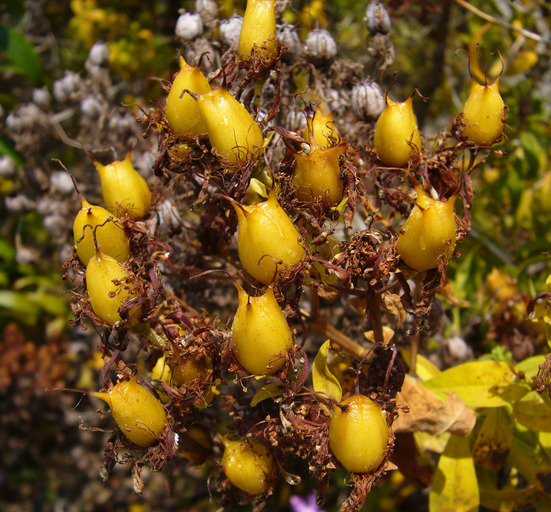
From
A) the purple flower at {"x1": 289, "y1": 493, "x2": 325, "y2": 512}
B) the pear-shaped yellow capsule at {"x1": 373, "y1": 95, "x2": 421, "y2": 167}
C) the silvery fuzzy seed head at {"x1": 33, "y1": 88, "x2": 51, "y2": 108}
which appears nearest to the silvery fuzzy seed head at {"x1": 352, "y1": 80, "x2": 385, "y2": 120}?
the pear-shaped yellow capsule at {"x1": 373, "y1": 95, "x2": 421, "y2": 167}

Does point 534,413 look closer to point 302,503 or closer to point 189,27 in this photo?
point 189,27

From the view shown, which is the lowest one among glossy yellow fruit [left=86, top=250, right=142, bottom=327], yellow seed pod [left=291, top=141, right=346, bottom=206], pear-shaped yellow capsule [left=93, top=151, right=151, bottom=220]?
glossy yellow fruit [left=86, top=250, right=142, bottom=327]

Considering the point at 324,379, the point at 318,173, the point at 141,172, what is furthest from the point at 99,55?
the point at 324,379

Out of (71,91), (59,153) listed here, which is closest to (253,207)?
(71,91)

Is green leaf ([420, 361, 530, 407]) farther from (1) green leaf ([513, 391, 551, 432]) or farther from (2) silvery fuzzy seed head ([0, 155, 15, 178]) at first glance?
(2) silvery fuzzy seed head ([0, 155, 15, 178])

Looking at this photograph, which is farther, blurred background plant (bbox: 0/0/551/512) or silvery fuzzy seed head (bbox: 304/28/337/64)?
blurred background plant (bbox: 0/0/551/512)

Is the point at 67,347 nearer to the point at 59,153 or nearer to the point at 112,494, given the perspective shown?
the point at 59,153

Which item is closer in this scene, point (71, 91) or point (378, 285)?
point (378, 285)
